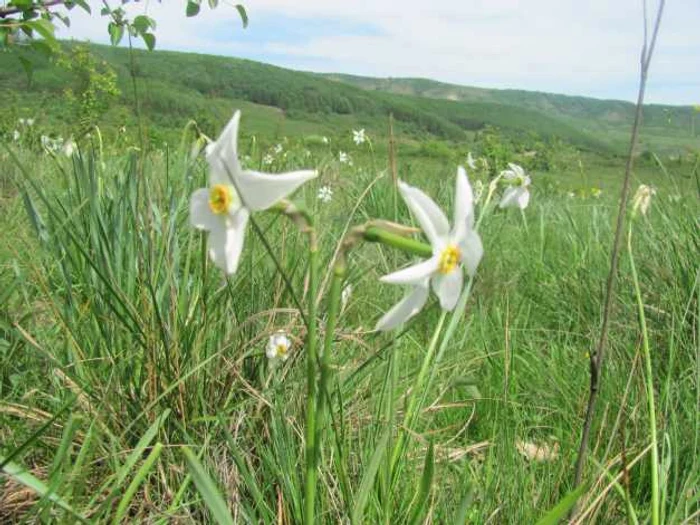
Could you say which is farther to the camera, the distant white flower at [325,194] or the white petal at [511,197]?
the distant white flower at [325,194]

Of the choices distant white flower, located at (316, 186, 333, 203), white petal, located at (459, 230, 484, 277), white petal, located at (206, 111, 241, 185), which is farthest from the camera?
distant white flower, located at (316, 186, 333, 203)

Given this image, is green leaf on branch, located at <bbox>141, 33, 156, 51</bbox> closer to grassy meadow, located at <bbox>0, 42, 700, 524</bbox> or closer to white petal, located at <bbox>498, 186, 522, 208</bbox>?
grassy meadow, located at <bbox>0, 42, 700, 524</bbox>

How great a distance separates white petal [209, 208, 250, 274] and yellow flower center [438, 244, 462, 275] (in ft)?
0.79

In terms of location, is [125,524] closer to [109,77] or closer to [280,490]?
[280,490]

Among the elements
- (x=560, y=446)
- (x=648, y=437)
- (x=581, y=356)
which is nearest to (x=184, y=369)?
(x=560, y=446)

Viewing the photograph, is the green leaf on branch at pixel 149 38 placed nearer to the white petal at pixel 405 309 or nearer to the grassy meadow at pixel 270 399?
the grassy meadow at pixel 270 399

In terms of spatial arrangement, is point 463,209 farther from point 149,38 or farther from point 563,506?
point 149,38

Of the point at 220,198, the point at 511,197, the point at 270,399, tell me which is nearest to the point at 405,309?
the point at 220,198

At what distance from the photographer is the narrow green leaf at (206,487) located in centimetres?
86

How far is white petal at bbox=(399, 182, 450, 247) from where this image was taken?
833 mm

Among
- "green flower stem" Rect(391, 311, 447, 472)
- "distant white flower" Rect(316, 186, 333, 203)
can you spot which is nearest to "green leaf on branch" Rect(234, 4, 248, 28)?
"green flower stem" Rect(391, 311, 447, 472)

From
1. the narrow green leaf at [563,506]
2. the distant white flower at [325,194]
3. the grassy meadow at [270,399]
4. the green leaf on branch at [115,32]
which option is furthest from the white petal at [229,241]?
the distant white flower at [325,194]

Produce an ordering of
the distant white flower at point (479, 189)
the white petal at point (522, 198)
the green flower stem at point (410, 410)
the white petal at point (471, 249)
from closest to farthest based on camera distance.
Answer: the white petal at point (471, 249)
the green flower stem at point (410, 410)
the distant white flower at point (479, 189)
the white petal at point (522, 198)

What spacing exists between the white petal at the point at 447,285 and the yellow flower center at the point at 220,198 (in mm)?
266
